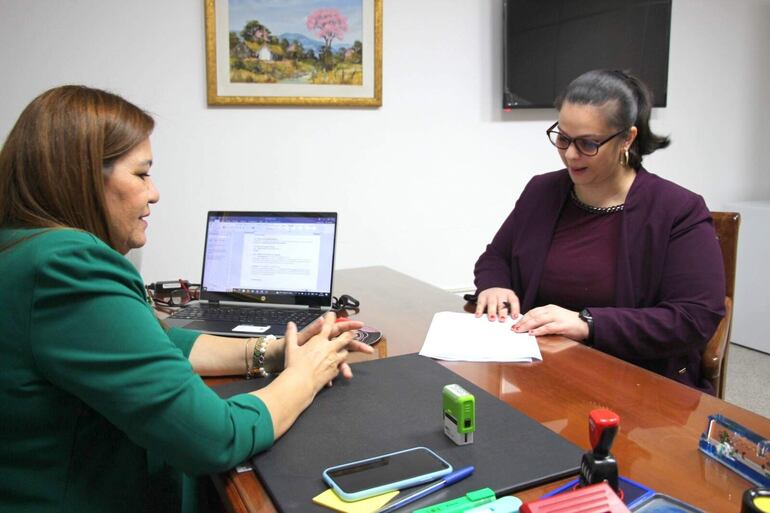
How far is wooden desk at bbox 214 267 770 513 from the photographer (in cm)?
77

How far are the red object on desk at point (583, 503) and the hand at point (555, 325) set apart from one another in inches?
29.2

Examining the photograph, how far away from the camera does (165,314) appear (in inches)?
63.7

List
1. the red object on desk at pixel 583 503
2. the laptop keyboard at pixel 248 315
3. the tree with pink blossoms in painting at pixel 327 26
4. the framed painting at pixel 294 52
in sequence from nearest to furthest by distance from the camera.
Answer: the red object on desk at pixel 583 503, the laptop keyboard at pixel 248 315, the framed painting at pixel 294 52, the tree with pink blossoms in painting at pixel 327 26

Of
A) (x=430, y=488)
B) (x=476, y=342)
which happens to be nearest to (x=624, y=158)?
(x=476, y=342)

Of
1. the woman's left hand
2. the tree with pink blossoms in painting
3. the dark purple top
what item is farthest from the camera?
the tree with pink blossoms in painting

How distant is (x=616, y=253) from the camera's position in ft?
5.23

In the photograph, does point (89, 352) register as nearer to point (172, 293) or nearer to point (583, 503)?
point (583, 503)

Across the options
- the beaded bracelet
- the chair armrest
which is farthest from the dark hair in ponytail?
the beaded bracelet

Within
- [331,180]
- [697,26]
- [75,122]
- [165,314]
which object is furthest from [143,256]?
[697,26]

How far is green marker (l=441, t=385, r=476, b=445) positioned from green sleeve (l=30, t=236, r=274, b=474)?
0.27 meters

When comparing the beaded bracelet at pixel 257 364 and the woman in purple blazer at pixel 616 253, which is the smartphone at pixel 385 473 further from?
the woman in purple blazer at pixel 616 253

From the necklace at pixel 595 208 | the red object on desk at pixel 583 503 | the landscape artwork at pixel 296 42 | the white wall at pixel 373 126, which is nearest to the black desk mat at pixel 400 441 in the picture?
the red object on desk at pixel 583 503

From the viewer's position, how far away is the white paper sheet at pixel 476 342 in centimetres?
124

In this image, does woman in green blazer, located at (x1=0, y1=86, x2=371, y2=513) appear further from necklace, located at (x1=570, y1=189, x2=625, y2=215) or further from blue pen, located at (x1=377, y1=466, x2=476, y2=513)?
necklace, located at (x1=570, y1=189, x2=625, y2=215)
